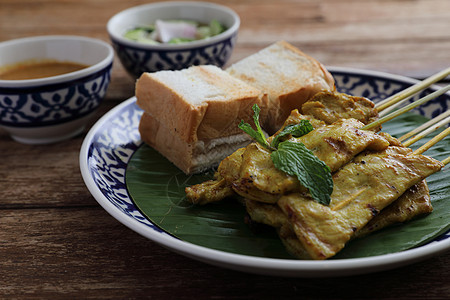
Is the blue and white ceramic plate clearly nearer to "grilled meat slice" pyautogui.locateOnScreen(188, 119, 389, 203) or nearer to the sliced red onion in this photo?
"grilled meat slice" pyautogui.locateOnScreen(188, 119, 389, 203)

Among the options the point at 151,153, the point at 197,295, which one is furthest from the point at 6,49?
the point at 197,295

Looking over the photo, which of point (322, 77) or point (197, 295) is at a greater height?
point (322, 77)

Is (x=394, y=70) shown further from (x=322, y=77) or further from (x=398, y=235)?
(x=398, y=235)

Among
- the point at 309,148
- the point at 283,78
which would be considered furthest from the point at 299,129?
the point at 283,78

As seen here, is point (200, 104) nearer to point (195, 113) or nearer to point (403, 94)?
point (195, 113)

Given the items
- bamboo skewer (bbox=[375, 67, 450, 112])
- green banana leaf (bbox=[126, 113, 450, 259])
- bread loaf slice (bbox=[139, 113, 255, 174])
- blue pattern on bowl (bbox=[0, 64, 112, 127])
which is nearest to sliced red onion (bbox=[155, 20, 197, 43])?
blue pattern on bowl (bbox=[0, 64, 112, 127])

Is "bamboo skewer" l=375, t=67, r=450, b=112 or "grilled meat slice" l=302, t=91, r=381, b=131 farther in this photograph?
"bamboo skewer" l=375, t=67, r=450, b=112

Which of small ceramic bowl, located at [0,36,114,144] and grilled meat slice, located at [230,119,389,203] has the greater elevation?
grilled meat slice, located at [230,119,389,203]
